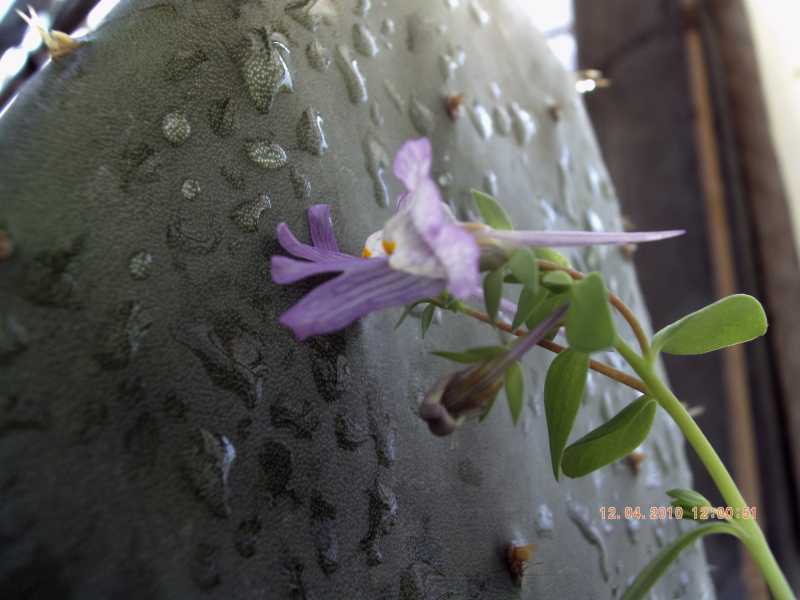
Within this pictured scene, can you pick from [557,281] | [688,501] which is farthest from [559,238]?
[688,501]

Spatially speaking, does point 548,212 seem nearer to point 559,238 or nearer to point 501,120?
point 501,120

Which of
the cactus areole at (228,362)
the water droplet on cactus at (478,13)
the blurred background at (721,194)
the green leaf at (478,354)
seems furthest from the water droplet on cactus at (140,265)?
the blurred background at (721,194)

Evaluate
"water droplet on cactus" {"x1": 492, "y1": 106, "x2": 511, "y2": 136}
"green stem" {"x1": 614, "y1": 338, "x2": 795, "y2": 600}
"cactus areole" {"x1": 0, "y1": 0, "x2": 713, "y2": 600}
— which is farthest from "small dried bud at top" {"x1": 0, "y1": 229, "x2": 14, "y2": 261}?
"water droplet on cactus" {"x1": 492, "y1": 106, "x2": 511, "y2": 136}

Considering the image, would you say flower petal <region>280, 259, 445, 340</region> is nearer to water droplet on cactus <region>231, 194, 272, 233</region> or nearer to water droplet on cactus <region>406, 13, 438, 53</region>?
water droplet on cactus <region>231, 194, 272, 233</region>

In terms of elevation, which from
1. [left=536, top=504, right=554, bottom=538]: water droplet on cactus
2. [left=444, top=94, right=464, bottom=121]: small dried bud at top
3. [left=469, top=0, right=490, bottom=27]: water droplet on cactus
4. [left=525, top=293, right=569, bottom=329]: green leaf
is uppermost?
[left=525, top=293, right=569, bottom=329]: green leaf

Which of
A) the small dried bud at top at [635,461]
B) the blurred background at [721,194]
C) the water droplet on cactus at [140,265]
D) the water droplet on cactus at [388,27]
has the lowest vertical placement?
the blurred background at [721,194]

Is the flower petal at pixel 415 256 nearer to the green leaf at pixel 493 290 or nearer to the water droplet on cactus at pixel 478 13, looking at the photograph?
the green leaf at pixel 493 290
